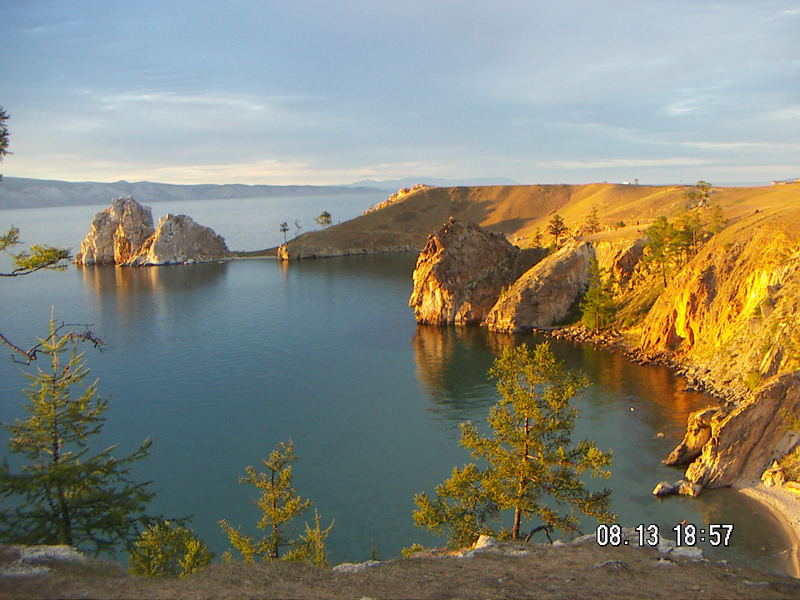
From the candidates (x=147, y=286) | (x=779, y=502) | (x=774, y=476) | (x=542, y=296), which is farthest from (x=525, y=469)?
(x=147, y=286)

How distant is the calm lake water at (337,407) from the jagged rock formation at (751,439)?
5.77 feet

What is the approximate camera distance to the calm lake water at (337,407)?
39.2m

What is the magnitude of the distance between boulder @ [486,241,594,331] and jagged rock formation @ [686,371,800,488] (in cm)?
4719

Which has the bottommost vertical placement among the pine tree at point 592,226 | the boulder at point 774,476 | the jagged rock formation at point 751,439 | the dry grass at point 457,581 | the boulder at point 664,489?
the boulder at point 664,489

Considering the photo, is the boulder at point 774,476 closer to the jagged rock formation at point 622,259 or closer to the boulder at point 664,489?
the boulder at point 664,489

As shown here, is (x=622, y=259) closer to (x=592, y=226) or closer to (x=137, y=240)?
(x=592, y=226)

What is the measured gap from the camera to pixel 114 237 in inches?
7392

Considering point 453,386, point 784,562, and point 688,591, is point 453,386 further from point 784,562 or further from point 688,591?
point 688,591

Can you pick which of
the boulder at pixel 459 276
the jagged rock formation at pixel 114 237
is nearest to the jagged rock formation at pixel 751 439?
the boulder at pixel 459 276

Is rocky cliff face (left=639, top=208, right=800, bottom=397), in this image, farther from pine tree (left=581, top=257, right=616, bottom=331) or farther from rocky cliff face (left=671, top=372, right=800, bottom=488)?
rocky cliff face (left=671, top=372, right=800, bottom=488)

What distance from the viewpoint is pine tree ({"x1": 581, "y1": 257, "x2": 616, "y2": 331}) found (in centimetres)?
8250

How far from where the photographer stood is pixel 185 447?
4947 centimetres

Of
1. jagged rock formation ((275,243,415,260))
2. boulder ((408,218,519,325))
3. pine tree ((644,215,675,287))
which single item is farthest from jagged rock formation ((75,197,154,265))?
pine tree ((644,215,675,287))

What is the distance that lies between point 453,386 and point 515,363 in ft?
126
